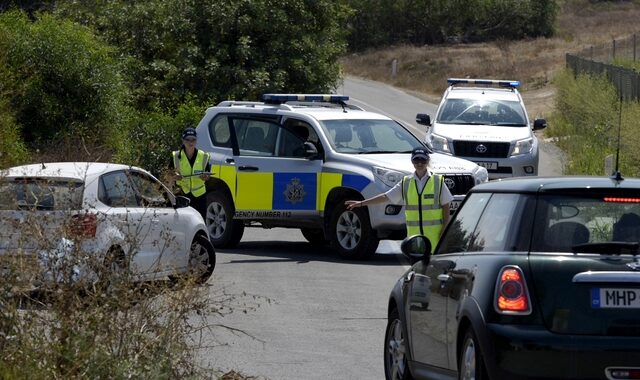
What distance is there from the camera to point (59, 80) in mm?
25344

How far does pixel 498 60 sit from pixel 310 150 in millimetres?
52755

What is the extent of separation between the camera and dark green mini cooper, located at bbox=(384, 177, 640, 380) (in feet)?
22.1

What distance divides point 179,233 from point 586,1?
9435 cm

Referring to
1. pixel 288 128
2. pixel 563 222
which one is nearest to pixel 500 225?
pixel 563 222

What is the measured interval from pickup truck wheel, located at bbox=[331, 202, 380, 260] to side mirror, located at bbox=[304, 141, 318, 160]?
80cm

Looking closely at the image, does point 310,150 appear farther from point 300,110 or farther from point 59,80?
point 59,80

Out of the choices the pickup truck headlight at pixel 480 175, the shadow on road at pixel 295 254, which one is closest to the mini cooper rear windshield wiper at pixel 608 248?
the shadow on road at pixel 295 254

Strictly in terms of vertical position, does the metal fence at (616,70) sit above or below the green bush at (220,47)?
below

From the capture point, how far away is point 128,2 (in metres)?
34.0

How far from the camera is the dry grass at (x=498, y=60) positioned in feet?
200

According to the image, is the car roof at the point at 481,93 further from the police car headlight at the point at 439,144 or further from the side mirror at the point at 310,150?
the side mirror at the point at 310,150

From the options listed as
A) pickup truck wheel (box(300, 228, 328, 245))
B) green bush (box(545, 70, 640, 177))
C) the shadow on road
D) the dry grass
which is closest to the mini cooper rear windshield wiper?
the shadow on road

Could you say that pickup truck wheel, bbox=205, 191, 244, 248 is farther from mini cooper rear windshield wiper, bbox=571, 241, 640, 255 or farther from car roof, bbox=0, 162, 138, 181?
mini cooper rear windshield wiper, bbox=571, 241, 640, 255

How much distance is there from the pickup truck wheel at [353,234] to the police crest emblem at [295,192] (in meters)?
0.67
